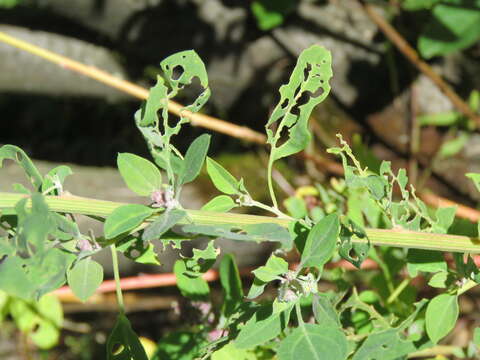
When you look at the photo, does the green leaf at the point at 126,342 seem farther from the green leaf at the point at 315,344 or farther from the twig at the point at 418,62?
the twig at the point at 418,62

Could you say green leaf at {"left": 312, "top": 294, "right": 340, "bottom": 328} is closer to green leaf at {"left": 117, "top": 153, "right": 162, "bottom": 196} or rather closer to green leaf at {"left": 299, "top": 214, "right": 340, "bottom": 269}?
green leaf at {"left": 299, "top": 214, "right": 340, "bottom": 269}

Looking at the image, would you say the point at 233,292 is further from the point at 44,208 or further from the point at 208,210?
the point at 44,208

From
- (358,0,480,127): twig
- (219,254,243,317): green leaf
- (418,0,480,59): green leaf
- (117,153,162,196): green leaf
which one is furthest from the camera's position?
(358,0,480,127): twig

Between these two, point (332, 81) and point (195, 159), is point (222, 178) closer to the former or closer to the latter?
point (195, 159)

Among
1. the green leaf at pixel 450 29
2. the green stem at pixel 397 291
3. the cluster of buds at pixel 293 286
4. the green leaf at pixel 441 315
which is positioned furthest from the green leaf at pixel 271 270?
the green leaf at pixel 450 29

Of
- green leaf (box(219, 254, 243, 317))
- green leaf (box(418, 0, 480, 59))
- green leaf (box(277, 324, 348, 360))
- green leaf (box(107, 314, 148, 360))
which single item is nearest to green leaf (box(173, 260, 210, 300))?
green leaf (box(219, 254, 243, 317))
